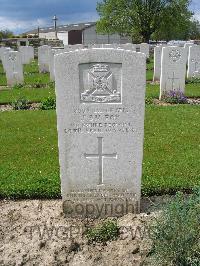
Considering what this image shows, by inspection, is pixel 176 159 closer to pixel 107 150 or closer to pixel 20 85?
pixel 107 150

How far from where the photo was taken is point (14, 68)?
45.9 ft

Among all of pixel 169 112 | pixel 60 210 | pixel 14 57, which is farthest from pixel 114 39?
pixel 60 210

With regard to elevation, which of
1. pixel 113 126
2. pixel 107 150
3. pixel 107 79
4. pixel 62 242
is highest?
pixel 107 79

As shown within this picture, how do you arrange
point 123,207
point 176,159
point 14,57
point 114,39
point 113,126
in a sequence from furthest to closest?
point 114,39, point 14,57, point 176,159, point 123,207, point 113,126

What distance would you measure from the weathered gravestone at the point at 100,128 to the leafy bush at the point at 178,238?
0.88 meters

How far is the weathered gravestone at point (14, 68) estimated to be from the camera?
13852 mm

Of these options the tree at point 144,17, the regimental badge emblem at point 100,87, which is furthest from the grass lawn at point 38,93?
the tree at point 144,17

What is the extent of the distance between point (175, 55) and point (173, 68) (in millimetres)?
414

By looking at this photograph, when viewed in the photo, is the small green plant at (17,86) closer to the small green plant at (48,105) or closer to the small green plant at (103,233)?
the small green plant at (48,105)

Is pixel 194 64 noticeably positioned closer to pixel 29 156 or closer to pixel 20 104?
pixel 20 104

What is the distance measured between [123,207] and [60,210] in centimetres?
76

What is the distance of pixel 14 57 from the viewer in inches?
548

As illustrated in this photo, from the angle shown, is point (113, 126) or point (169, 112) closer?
point (113, 126)

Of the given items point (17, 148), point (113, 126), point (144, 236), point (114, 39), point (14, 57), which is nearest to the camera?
point (144, 236)
